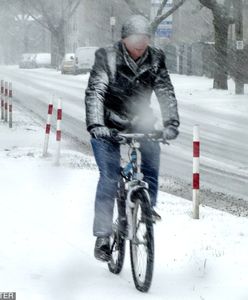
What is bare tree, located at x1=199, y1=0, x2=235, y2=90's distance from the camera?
98.8ft

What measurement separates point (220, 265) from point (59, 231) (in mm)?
1855

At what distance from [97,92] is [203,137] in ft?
37.8

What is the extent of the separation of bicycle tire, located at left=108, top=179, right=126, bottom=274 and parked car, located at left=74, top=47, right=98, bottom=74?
43.8 meters

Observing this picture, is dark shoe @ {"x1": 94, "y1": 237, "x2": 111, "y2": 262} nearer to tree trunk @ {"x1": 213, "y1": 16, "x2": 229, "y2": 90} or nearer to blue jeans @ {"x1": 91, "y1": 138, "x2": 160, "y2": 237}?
blue jeans @ {"x1": 91, "y1": 138, "x2": 160, "y2": 237}

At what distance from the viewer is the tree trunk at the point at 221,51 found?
100ft

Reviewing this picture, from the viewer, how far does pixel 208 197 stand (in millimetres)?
9891

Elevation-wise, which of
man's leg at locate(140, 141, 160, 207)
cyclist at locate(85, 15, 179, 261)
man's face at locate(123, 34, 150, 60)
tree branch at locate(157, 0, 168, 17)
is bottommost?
man's leg at locate(140, 141, 160, 207)

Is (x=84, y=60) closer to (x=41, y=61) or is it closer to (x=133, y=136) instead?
(x=41, y=61)

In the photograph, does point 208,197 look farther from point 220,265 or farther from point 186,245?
point 220,265

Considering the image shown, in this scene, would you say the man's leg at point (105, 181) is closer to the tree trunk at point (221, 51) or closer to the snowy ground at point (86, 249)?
the snowy ground at point (86, 249)

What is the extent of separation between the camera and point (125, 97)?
5.46m

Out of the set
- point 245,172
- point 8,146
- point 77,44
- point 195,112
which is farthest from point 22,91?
point 77,44

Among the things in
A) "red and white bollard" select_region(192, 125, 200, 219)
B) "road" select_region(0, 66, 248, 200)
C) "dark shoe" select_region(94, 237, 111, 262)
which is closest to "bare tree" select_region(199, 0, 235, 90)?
"road" select_region(0, 66, 248, 200)

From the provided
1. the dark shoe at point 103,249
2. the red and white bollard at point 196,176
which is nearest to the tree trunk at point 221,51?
the red and white bollard at point 196,176
